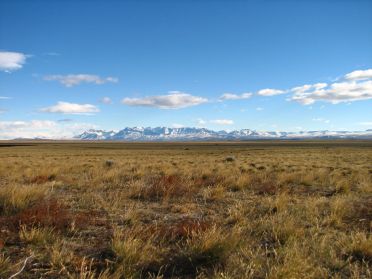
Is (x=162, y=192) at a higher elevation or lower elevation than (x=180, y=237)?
higher

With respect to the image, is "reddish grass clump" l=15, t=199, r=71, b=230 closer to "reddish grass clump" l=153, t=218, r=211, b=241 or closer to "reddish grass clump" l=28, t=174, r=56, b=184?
"reddish grass clump" l=153, t=218, r=211, b=241

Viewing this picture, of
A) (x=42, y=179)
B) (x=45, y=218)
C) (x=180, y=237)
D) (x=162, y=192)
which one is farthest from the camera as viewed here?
(x=42, y=179)

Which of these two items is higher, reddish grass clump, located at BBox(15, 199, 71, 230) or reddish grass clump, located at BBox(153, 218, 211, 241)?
reddish grass clump, located at BBox(15, 199, 71, 230)

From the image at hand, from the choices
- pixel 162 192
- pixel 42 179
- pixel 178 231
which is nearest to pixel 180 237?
pixel 178 231

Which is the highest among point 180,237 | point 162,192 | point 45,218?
point 45,218

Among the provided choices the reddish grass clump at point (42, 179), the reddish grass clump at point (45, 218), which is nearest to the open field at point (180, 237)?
the reddish grass clump at point (45, 218)

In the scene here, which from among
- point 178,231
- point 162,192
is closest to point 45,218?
point 178,231

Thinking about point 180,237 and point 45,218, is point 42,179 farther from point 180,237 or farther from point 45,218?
point 180,237

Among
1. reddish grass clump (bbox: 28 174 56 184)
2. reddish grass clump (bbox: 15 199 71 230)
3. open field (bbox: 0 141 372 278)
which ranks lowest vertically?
open field (bbox: 0 141 372 278)

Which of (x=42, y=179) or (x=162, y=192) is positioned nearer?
(x=162, y=192)

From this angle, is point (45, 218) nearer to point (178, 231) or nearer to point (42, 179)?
point (178, 231)

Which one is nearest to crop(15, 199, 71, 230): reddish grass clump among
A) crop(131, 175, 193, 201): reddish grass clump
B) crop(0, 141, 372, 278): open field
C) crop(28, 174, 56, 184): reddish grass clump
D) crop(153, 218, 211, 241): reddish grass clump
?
crop(0, 141, 372, 278): open field

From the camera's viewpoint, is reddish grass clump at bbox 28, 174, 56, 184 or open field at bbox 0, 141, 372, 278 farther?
reddish grass clump at bbox 28, 174, 56, 184

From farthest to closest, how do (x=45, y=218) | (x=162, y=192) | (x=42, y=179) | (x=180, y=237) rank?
(x=42, y=179) < (x=162, y=192) < (x=45, y=218) < (x=180, y=237)
